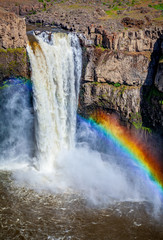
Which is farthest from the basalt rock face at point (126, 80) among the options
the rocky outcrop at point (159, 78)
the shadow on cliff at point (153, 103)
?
the rocky outcrop at point (159, 78)

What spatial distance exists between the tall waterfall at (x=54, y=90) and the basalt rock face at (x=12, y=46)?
76 centimetres

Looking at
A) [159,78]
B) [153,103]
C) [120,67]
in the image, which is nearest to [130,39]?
[120,67]

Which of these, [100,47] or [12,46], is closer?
[12,46]

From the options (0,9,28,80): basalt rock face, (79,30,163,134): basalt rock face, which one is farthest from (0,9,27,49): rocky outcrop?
(79,30,163,134): basalt rock face

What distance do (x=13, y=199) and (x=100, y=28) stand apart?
54.5ft

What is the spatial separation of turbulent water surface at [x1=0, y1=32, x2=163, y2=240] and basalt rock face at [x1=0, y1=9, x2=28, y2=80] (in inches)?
31.1

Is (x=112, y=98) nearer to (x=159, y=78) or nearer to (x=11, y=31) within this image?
(x=159, y=78)

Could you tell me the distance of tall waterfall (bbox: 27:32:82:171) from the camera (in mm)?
20406

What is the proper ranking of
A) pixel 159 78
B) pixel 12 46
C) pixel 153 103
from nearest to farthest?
pixel 12 46
pixel 159 78
pixel 153 103

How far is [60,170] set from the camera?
853 inches

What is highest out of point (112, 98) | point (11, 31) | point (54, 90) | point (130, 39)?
point (11, 31)

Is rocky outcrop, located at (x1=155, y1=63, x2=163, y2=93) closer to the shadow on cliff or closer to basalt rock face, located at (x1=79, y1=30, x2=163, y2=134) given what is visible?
the shadow on cliff

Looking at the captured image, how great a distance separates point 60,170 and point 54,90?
6.98 m

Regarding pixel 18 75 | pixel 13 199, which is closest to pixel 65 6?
pixel 18 75
